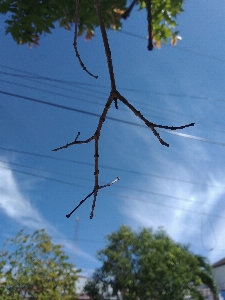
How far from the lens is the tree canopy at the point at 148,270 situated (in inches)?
565

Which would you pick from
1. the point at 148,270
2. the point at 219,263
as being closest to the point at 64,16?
the point at 148,270

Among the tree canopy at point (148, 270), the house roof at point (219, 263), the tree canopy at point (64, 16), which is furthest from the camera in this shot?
the house roof at point (219, 263)

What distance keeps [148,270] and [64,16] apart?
14.5 metres

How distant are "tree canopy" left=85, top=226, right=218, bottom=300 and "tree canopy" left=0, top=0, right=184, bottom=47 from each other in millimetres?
14083

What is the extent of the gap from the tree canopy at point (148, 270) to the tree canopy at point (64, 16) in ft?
→ 46.2

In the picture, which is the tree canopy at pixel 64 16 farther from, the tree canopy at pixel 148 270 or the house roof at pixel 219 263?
the house roof at pixel 219 263

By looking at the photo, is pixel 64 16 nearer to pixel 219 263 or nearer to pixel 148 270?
pixel 148 270

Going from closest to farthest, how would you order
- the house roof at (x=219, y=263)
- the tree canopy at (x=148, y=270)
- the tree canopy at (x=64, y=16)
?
the tree canopy at (x=64, y=16)
the tree canopy at (x=148, y=270)
the house roof at (x=219, y=263)

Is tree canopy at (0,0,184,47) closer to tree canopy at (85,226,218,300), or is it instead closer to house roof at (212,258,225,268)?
tree canopy at (85,226,218,300)

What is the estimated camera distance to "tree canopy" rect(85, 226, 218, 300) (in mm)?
14352

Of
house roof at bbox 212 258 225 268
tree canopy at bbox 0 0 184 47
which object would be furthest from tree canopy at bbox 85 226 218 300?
house roof at bbox 212 258 225 268

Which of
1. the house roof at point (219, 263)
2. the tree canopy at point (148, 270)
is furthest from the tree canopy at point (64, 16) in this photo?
the house roof at point (219, 263)

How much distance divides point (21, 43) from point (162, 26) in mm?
1177

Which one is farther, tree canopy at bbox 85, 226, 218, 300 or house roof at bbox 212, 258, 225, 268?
house roof at bbox 212, 258, 225, 268
